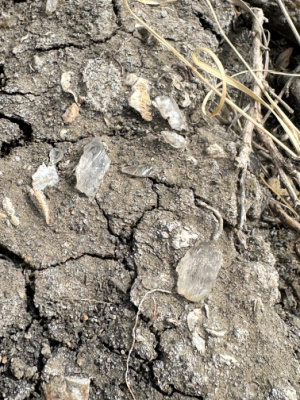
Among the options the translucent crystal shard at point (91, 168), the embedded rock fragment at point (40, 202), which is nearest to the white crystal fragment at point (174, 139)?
the translucent crystal shard at point (91, 168)

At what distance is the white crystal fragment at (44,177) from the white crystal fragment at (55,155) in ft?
0.10

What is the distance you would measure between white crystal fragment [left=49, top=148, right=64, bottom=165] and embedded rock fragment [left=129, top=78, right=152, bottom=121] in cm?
34

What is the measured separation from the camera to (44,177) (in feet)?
5.39

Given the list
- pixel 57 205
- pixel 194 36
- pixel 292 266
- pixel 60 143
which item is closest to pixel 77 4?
pixel 194 36

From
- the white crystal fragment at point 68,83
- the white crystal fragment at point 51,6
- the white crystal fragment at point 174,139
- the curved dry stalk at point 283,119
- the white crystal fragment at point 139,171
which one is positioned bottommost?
the white crystal fragment at point 139,171

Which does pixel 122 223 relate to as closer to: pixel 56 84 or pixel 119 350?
pixel 119 350

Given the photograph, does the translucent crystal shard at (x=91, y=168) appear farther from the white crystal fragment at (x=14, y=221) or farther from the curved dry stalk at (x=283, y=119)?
the curved dry stalk at (x=283, y=119)

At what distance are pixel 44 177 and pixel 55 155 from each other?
10 centimetres

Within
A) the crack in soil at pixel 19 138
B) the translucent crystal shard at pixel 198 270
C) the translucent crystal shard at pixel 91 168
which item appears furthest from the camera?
the crack in soil at pixel 19 138

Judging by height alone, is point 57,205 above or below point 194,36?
below

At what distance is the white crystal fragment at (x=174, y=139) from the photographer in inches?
67.6

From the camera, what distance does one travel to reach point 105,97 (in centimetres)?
177

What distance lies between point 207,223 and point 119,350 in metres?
0.54

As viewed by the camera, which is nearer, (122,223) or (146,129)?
(122,223)
